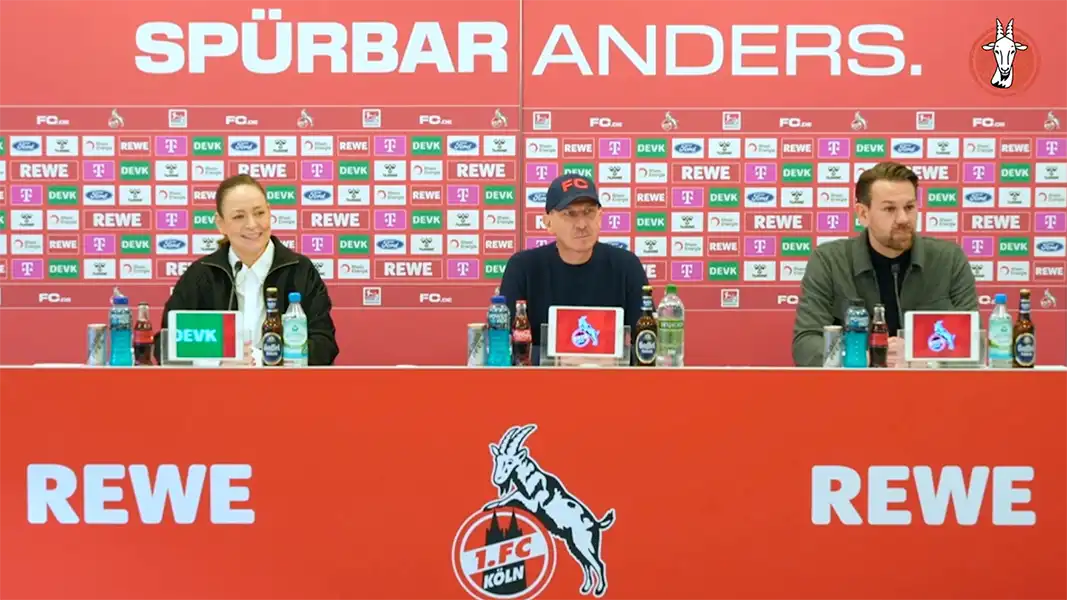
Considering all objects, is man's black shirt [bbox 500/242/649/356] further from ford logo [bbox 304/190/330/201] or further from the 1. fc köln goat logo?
ford logo [bbox 304/190/330/201]

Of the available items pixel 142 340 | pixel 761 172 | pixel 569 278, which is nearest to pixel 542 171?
pixel 761 172

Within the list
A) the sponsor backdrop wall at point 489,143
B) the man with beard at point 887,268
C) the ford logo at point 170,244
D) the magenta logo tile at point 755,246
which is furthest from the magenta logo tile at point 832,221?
the ford logo at point 170,244

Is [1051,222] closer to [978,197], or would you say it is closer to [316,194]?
[978,197]

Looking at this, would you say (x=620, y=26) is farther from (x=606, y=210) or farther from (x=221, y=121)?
(x=221, y=121)

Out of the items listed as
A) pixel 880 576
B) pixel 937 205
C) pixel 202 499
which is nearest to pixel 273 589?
pixel 202 499

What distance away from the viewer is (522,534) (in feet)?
8.44

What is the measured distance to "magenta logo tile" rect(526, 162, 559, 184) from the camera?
4.42 metres

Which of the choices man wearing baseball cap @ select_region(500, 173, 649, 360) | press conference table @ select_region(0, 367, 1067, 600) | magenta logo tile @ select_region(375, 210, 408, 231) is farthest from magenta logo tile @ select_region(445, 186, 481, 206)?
press conference table @ select_region(0, 367, 1067, 600)

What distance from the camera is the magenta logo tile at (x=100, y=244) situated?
445cm

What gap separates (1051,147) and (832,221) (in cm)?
96

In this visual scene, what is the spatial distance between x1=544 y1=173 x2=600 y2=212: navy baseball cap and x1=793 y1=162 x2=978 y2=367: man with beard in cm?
73

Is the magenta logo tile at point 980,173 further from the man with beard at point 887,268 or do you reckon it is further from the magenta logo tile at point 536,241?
the magenta logo tile at point 536,241

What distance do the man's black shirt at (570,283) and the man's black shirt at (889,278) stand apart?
29.2 inches

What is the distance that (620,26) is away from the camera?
438cm
